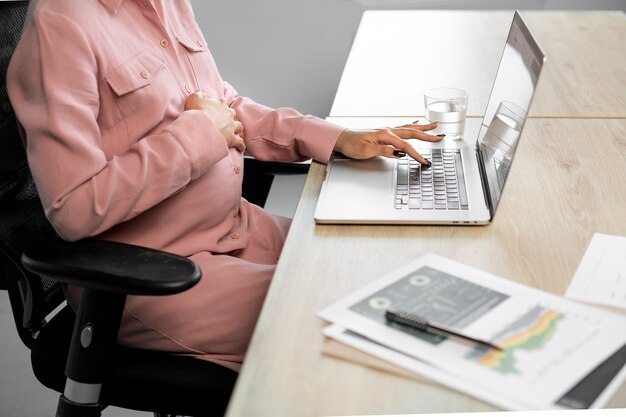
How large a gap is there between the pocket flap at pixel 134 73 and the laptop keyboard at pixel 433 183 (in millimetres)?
419

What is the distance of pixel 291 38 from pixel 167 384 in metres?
2.37

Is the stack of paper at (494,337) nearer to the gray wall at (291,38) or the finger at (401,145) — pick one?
the finger at (401,145)

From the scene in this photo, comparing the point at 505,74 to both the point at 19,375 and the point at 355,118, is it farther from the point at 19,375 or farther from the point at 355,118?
the point at 19,375

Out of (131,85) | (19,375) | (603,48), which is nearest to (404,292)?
(131,85)

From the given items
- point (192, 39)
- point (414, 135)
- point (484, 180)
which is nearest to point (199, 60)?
point (192, 39)

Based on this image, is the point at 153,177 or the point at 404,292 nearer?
the point at 404,292

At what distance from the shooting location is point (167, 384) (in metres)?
1.17

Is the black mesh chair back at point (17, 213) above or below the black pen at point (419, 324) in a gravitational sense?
below

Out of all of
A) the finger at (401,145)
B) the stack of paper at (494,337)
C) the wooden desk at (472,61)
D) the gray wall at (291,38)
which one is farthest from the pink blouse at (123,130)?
the gray wall at (291,38)

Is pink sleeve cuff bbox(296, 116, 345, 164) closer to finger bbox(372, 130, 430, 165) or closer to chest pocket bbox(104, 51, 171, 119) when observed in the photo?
finger bbox(372, 130, 430, 165)

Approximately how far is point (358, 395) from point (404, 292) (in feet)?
0.67

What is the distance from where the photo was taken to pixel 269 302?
1004 mm

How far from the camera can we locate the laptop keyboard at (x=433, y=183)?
1.26 meters

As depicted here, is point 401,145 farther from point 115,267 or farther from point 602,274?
point 115,267
